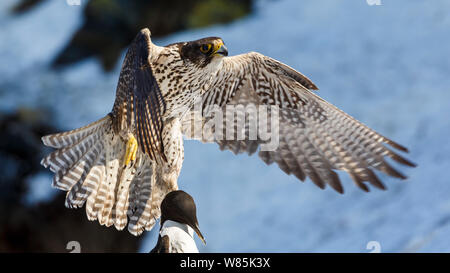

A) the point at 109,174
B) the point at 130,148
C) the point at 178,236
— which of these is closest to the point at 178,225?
the point at 178,236

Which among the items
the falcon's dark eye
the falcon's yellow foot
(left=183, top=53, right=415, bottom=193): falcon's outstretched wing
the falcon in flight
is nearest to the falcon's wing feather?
the falcon in flight

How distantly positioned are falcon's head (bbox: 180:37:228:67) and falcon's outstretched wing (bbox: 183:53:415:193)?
8.9 inches

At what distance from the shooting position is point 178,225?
85.7 inches

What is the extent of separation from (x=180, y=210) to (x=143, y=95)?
51 centimetres

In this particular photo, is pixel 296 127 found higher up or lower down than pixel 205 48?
lower down

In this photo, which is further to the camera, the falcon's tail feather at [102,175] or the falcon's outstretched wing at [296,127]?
the falcon's outstretched wing at [296,127]

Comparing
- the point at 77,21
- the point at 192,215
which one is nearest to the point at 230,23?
the point at 77,21

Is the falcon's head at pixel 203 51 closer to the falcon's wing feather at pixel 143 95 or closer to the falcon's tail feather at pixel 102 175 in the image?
the falcon's wing feather at pixel 143 95

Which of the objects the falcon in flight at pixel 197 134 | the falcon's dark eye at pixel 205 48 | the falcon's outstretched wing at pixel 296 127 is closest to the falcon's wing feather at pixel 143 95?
the falcon in flight at pixel 197 134

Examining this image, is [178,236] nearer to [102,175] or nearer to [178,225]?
[178,225]

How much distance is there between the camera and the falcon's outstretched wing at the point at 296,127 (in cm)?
296

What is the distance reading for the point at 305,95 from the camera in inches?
121

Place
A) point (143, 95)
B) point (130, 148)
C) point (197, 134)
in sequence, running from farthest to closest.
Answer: point (197, 134), point (130, 148), point (143, 95)

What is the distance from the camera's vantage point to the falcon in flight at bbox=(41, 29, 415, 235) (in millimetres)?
2689
